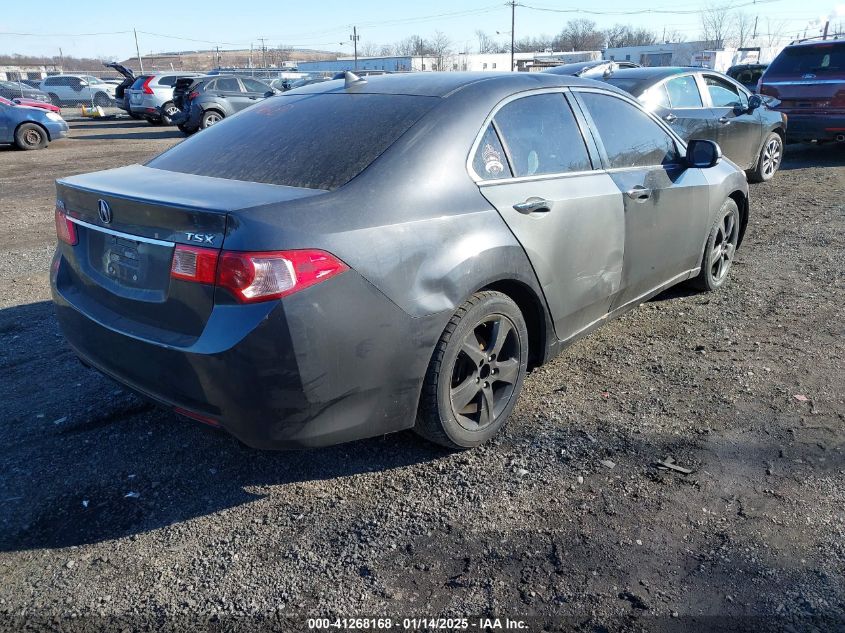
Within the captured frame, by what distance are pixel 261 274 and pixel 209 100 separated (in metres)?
18.7

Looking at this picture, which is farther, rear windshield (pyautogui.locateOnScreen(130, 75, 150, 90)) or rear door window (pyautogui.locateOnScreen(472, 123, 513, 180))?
rear windshield (pyautogui.locateOnScreen(130, 75, 150, 90))

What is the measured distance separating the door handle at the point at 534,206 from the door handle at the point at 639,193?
0.79 meters

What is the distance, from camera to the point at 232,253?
242 cm

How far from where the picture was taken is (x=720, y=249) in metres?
5.39

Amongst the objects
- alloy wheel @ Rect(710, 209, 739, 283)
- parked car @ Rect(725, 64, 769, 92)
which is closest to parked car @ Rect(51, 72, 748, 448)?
alloy wheel @ Rect(710, 209, 739, 283)

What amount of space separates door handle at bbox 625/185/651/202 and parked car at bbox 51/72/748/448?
0.01 m

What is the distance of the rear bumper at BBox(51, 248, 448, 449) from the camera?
2441 mm

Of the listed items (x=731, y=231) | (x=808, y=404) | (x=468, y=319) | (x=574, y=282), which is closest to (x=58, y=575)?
(x=468, y=319)

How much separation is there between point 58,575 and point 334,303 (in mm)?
1402

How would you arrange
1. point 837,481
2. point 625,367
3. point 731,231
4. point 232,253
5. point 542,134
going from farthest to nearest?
point 731,231
point 625,367
point 542,134
point 837,481
point 232,253

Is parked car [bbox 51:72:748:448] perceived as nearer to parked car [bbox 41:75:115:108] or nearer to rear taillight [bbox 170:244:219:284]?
rear taillight [bbox 170:244:219:284]

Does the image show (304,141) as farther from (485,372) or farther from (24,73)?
(24,73)

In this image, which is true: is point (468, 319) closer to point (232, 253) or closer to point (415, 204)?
point (415, 204)

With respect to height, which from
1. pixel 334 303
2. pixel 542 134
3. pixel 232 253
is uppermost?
pixel 542 134
